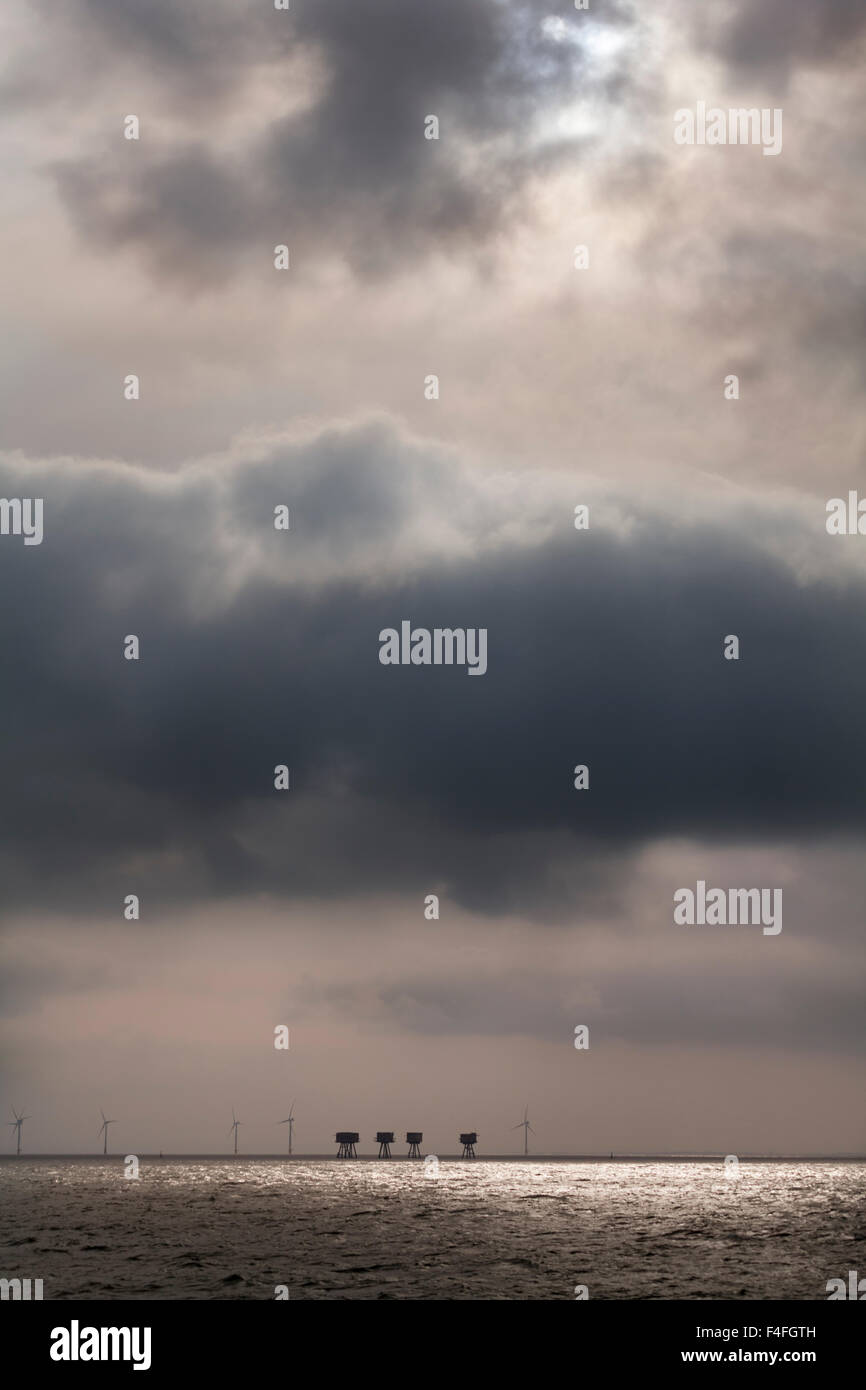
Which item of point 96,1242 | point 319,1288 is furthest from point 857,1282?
point 96,1242

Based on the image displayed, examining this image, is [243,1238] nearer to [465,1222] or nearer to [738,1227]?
[465,1222]

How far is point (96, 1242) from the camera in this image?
439 feet
